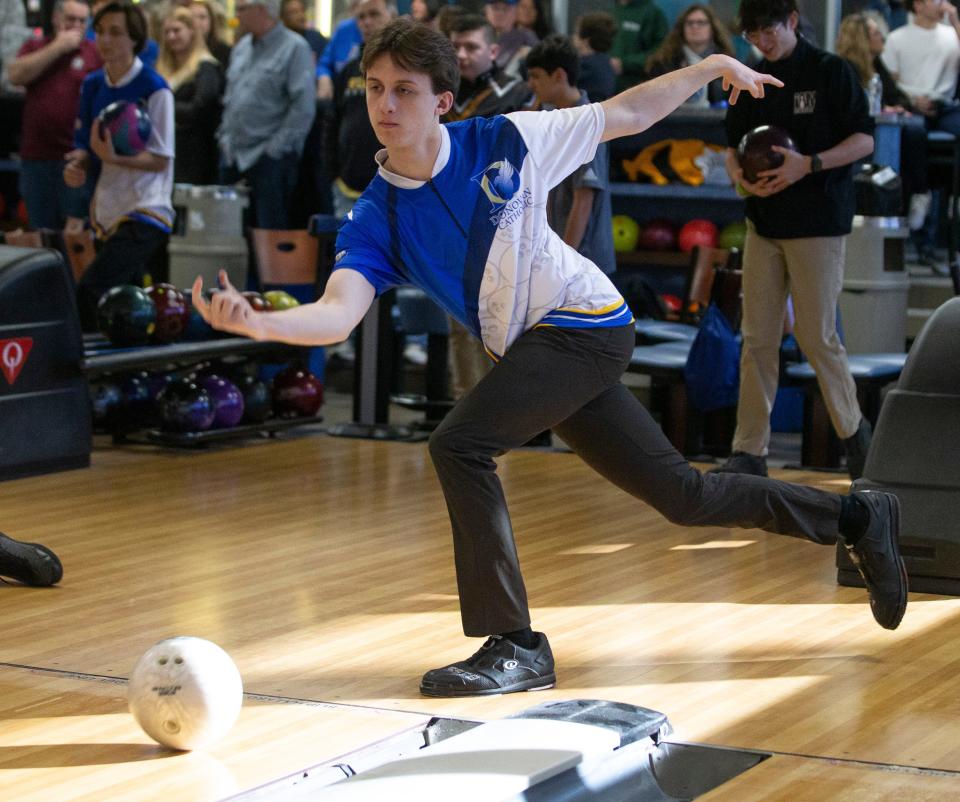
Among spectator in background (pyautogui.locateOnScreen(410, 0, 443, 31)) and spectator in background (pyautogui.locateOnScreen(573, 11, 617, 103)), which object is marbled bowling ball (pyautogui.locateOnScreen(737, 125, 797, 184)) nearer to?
spectator in background (pyautogui.locateOnScreen(573, 11, 617, 103))

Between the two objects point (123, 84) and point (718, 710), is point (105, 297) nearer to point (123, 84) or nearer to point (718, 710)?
point (123, 84)

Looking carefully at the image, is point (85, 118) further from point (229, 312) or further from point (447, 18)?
point (229, 312)

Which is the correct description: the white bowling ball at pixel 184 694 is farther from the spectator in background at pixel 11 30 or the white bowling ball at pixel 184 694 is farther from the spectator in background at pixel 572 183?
the spectator in background at pixel 11 30

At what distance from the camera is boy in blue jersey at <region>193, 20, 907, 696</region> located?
144 inches

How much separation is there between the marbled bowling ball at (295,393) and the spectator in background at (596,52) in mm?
2164

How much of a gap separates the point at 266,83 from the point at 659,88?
628cm

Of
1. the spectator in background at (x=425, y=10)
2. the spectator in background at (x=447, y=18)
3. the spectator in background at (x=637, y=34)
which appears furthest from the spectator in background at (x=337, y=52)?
the spectator in background at (x=447, y=18)

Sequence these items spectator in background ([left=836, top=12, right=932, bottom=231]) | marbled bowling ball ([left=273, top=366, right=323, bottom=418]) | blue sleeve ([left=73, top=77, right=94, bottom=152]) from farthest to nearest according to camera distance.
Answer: spectator in background ([left=836, top=12, right=932, bottom=231]) < marbled bowling ball ([left=273, top=366, right=323, bottom=418]) < blue sleeve ([left=73, top=77, right=94, bottom=152])

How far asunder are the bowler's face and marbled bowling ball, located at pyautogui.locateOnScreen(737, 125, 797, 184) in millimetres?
2648

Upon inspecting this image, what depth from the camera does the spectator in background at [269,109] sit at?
31.7 feet

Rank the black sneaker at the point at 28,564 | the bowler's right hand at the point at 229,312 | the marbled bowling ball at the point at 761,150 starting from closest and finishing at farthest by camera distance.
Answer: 1. the bowler's right hand at the point at 229,312
2. the black sneaker at the point at 28,564
3. the marbled bowling ball at the point at 761,150

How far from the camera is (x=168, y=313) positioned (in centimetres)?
744

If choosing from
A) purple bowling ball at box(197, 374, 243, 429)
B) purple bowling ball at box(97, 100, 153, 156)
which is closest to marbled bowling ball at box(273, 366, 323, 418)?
purple bowling ball at box(197, 374, 243, 429)

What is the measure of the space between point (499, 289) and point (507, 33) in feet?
22.2
